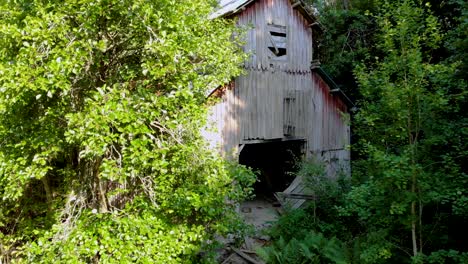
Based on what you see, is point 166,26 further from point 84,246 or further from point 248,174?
point 84,246

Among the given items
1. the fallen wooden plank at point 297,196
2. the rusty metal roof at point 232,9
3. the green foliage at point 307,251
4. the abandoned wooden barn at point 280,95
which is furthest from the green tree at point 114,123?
the fallen wooden plank at point 297,196

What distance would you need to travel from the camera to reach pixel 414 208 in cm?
529

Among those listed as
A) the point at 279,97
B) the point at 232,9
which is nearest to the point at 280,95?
the point at 279,97

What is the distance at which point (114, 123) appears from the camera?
14.7ft

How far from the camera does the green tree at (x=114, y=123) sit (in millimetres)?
4574

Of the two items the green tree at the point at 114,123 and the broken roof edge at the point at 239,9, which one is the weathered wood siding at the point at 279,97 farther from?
the green tree at the point at 114,123

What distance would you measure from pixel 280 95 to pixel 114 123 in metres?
6.61

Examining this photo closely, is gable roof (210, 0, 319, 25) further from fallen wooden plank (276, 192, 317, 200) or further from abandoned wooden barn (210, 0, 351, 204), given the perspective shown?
fallen wooden plank (276, 192, 317, 200)

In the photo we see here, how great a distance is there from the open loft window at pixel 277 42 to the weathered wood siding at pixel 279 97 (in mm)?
56

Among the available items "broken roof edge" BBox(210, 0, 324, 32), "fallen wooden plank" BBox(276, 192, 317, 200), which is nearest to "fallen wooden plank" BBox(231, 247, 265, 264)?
"fallen wooden plank" BBox(276, 192, 317, 200)

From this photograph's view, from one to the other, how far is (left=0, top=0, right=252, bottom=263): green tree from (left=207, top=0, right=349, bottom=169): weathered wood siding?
3.45 m

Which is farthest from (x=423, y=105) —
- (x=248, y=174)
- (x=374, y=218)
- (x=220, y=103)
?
(x=220, y=103)

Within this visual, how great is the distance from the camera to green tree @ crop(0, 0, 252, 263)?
4.57m

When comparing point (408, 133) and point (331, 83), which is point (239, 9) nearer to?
point (331, 83)
